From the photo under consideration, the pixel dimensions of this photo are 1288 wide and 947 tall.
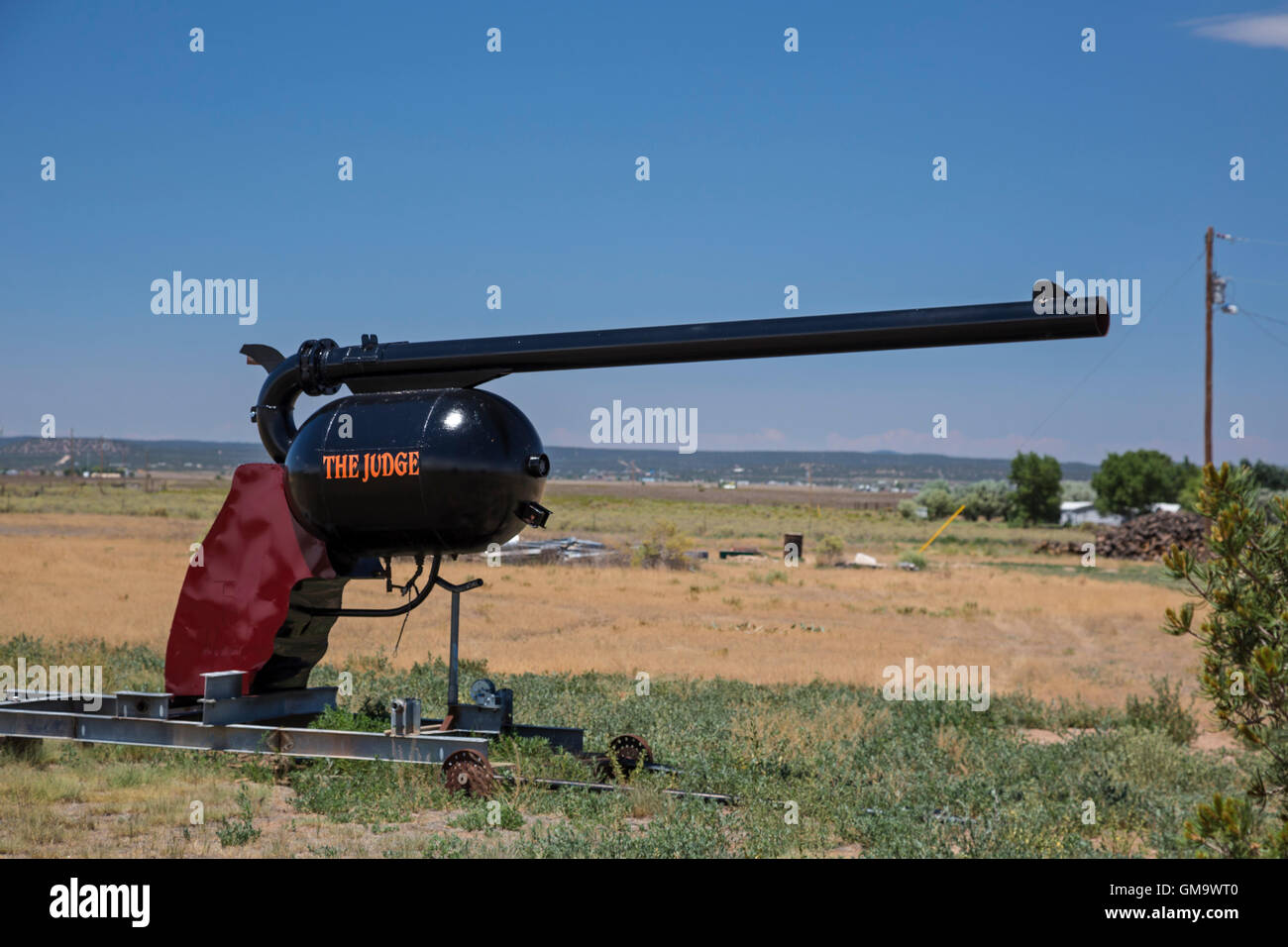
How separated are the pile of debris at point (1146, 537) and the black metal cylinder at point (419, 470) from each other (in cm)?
5004

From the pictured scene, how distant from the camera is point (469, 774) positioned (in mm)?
8844

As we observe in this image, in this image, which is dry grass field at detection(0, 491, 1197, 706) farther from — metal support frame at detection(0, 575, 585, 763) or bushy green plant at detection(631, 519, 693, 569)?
metal support frame at detection(0, 575, 585, 763)

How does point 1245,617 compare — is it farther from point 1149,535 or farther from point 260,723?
point 1149,535

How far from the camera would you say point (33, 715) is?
979 centimetres

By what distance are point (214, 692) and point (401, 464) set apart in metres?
2.76

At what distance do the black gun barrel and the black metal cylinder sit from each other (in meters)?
0.27

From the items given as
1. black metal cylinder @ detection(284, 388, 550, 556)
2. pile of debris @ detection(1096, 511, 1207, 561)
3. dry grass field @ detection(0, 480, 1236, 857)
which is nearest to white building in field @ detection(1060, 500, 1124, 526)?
pile of debris @ detection(1096, 511, 1207, 561)

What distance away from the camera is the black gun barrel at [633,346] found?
20.5 feet

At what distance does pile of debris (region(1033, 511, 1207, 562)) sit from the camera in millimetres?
53750

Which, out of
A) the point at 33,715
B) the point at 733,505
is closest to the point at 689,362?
the point at 33,715

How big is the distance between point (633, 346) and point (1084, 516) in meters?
104

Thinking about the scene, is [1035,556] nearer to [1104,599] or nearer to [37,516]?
[1104,599]

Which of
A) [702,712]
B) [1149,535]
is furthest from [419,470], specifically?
[1149,535]

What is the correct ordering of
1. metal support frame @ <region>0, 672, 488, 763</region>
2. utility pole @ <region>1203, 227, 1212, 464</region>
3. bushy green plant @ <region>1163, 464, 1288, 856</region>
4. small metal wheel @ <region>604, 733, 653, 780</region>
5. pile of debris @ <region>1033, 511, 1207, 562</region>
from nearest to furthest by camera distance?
bushy green plant @ <region>1163, 464, 1288, 856</region>, metal support frame @ <region>0, 672, 488, 763</region>, small metal wheel @ <region>604, 733, 653, 780</region>, utility pole @ <region>1203, 227, 1212, 464</region>, pile of debris @ <region>1033, 511, 1207, 562</region>
